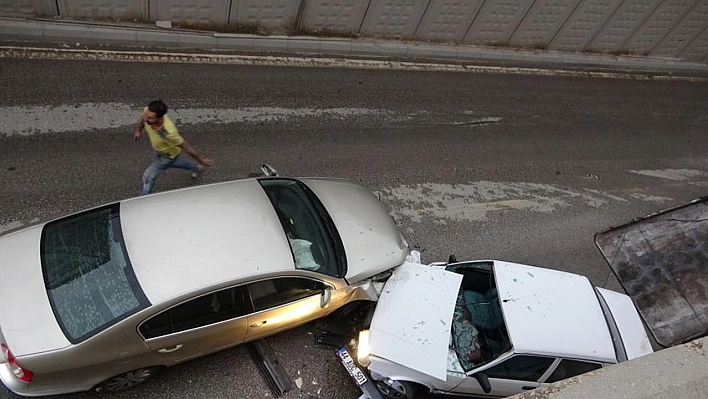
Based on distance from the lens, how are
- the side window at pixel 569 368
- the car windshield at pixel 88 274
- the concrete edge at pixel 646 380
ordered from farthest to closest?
the side window at pixel 569 368, the car windshield at pixel 88 274, the concrete edge at pixel 646 380

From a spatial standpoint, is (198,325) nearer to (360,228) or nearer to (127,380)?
(127,380)

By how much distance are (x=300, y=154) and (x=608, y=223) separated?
525 centimetres

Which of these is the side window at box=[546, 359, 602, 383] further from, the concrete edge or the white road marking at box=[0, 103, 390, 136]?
the white road marking at box=[0, 103, 390, 136]

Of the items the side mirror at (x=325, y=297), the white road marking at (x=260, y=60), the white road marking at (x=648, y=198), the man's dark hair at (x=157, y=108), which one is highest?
the white road marking at (x=260, y=60)

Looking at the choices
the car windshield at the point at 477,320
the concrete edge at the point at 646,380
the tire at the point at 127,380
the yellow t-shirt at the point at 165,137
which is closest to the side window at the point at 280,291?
the tire at the point at 127,380

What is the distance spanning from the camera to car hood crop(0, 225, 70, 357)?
4750 millimetres

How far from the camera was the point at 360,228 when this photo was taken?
260 inches

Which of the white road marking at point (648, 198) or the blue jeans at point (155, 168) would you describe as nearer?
the blue jeans at point (155, 168)

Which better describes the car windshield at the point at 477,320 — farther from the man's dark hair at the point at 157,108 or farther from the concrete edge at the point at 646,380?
the man's dark hair at the point at 157,108

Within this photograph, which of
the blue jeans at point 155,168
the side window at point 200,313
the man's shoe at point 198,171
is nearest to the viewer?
the side window at point 200,313

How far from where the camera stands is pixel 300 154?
8.62 meters

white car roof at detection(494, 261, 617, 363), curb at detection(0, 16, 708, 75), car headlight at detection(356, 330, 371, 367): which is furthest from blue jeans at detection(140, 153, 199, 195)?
white car roof at detection(494, 261, 617, 363)

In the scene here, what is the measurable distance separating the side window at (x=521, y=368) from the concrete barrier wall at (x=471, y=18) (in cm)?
745

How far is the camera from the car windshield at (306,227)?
19.7 feet
